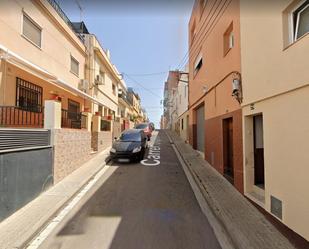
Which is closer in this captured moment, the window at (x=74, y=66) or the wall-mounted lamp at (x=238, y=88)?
the wall-mounted lamp at (x=238, y=88)

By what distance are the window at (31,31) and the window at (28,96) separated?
5.74ft

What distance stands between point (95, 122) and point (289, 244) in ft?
37.9

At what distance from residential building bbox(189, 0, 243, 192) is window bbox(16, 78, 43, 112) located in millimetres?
6942

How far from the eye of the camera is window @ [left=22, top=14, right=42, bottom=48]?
29.6 feet

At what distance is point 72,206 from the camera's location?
6.11m

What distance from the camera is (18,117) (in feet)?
26.8

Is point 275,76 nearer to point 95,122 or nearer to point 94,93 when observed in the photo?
point 95,122

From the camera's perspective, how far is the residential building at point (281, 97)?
4137mm

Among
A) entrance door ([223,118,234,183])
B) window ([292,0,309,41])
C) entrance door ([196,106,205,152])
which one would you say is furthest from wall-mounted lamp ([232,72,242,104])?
entrance door ([196,106,205,152])

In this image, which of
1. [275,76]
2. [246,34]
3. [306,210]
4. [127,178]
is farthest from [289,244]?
[127,178]

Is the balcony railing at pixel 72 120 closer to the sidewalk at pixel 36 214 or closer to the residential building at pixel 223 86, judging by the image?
the sidewalk at pixel 36 214

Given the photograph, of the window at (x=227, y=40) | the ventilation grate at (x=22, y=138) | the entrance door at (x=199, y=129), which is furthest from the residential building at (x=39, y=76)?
the entrance door at (x=199, y=129)

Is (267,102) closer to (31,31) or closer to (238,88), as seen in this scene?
(238,88)

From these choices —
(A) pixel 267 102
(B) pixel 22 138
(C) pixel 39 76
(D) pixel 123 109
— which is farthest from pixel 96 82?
(D) pixel 123 109
